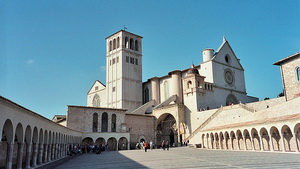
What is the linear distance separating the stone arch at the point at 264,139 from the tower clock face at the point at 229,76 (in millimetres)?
23148

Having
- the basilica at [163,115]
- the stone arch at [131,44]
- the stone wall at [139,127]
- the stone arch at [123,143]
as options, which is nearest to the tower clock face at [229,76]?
the basilica at [163,115]

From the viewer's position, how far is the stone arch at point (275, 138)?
76.1ft

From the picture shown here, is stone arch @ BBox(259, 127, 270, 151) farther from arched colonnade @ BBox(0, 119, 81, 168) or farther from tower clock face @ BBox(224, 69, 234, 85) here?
tower clock face @ BBox(224, 69, 234, 85)

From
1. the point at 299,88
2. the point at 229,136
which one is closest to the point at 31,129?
the point at 229,136

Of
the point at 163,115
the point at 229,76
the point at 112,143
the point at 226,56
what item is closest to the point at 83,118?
the point at 112,143

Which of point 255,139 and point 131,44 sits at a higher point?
point 131,44

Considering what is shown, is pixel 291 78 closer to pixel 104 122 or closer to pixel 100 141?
pixel 104 122

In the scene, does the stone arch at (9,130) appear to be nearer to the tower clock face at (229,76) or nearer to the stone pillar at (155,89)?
the tower clock face at (229,76)

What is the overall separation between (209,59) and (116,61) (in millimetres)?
19896

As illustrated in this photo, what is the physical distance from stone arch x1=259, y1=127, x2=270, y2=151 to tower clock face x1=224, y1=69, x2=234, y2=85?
23148 mm

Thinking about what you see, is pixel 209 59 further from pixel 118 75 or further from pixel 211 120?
pixel 118 75

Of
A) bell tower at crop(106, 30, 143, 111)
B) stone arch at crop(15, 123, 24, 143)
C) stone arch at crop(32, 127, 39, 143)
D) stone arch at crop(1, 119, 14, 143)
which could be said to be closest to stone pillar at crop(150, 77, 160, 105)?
bell tower at crop(106, 30, 143, 111)

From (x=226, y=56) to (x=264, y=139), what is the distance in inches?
1043

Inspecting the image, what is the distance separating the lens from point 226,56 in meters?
49.8
